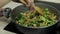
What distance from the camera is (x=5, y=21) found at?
854 mm

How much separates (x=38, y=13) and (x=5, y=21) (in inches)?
8.5

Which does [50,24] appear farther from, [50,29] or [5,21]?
[5,21]

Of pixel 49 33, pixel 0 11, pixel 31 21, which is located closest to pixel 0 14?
pixel 0 11

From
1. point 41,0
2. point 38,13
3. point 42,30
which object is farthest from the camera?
point 41,0

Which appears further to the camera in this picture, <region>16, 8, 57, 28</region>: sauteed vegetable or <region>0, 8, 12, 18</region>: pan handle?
<region>0, 8, 12, 18</region>: pan handle

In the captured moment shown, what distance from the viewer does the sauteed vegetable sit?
708 mm

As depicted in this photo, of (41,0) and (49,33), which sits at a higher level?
(41,0)

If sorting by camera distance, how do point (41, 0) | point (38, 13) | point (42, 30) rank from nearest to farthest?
1. point (42, 30)
2. point (38, 13)
3. point (41, 0)

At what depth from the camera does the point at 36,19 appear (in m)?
0.74

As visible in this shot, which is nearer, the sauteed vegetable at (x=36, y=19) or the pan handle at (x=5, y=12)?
the sauteed vegetable at (x=36, y=19)

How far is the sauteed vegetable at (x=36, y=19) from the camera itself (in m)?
0.71

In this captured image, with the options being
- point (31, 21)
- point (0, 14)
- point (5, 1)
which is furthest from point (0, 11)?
point (5, 1)

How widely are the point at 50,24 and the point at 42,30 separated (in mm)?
71

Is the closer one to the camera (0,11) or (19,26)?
(19,26)
